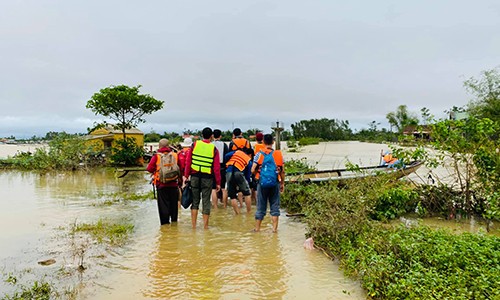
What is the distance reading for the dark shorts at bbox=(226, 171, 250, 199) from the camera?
7855 mm

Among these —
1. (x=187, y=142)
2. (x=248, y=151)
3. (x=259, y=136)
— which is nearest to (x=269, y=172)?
(x=259, y=136)

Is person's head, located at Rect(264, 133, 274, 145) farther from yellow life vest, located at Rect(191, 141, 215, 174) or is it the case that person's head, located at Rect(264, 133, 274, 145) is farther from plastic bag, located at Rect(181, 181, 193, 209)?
plastic bag, located at Rect(181, 181, 193, 209)

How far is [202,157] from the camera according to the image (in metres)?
6.56

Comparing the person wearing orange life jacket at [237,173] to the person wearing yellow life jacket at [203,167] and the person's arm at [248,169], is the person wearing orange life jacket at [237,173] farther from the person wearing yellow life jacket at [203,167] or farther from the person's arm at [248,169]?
the person wearing yellow life jacket at [203,167]

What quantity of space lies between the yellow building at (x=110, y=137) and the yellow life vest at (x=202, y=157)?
1648 centimetres

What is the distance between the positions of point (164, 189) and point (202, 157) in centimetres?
105

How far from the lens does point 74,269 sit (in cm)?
488

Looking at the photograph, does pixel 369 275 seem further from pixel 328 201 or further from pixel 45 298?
pixel 45 298

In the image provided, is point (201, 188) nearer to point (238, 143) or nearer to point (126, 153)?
point (238, 143)

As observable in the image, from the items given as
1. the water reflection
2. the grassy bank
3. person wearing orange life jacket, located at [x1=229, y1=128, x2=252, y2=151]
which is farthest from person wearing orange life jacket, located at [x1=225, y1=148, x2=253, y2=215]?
the grassy bank

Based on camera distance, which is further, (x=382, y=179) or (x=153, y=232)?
(x=382, y=179)

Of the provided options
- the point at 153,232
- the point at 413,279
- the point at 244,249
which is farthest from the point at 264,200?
the point at 413,279

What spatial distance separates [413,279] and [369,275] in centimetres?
48

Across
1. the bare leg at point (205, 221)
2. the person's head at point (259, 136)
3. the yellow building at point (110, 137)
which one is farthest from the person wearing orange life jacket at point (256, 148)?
the yellow building at point (110, 137)
